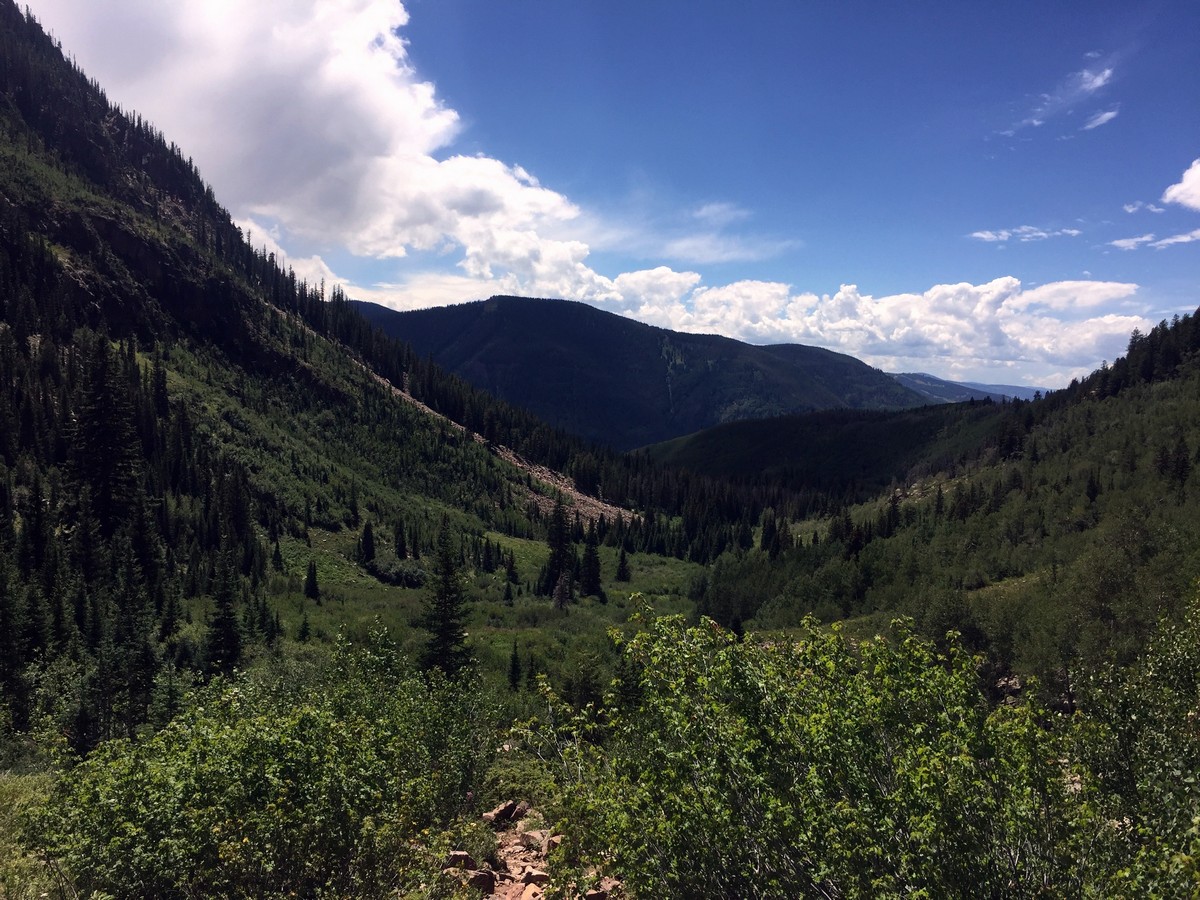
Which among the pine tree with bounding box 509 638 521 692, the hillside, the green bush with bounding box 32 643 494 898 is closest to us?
the hillside

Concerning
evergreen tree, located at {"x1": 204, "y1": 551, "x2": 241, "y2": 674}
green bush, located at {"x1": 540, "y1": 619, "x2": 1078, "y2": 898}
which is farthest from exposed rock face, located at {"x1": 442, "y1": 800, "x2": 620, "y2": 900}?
evergreen tree, located at {"x1": 204, "y1": 551, "x2": 241, "y2": 674}

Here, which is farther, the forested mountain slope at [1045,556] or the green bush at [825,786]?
the forested mountain slope at [1045,556]

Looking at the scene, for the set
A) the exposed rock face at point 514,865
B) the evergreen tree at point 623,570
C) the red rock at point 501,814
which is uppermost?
the exposed rock face at point 514,865

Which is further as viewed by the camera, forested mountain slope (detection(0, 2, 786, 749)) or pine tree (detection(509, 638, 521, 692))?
pine tree (detection(509, 638, 521, 692))

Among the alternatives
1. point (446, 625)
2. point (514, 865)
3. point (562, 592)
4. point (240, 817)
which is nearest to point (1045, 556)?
point (562, 592)

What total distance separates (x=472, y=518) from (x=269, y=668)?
119519 mm

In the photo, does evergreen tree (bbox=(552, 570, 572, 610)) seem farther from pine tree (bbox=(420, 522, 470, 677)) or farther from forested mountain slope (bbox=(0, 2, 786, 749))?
pine tree (bbox=(420, 522, 470, 677))

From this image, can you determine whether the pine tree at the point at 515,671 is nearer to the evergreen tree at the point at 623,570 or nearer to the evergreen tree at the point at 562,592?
the evergreen tree at the point at 562,592

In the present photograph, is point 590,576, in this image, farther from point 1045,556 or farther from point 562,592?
point 1045,556

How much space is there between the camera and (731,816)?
39.1 ft

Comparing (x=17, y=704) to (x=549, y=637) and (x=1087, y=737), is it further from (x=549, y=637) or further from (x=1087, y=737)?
(x=1087, y=737)

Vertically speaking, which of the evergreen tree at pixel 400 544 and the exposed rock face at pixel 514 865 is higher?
the exposed rock face at pixel 514 865

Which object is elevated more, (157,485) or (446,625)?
(157,485)

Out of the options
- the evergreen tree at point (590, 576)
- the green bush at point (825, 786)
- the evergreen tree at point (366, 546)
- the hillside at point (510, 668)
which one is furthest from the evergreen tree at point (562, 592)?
the green bush at point (825, 786)
